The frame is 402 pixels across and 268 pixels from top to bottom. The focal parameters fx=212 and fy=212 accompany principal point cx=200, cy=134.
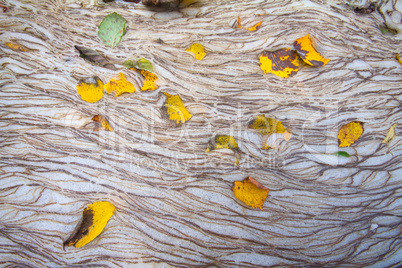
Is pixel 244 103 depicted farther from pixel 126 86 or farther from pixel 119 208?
pixel 119 208

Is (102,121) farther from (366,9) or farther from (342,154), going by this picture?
(366,9)

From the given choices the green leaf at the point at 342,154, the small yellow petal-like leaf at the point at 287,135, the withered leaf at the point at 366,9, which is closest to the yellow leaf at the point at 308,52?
the withered leaf at the point at 366,9

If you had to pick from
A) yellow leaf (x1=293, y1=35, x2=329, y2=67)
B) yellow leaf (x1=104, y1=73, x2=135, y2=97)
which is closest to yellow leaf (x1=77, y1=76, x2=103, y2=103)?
yellow leaf (x1=104, y1=73, x2=135, y2=97)

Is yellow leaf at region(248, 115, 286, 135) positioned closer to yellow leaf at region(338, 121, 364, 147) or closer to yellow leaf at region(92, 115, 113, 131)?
yellow leaf at region(338, 121, 364, 147)

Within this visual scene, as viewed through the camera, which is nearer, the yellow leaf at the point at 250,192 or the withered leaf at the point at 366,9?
the yellow leaf at the point at 250,192

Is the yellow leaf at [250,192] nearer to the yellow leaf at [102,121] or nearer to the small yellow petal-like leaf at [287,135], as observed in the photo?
the small yellow petal-like leaf at [287,135]

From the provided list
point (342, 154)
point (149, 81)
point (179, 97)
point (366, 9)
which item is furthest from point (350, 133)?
point (149, 81)

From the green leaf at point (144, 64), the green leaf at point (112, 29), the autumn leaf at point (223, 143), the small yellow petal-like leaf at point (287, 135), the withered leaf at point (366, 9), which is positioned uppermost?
the withered leaf at point (366, 9)

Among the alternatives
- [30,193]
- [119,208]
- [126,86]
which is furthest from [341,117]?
[30,193]
